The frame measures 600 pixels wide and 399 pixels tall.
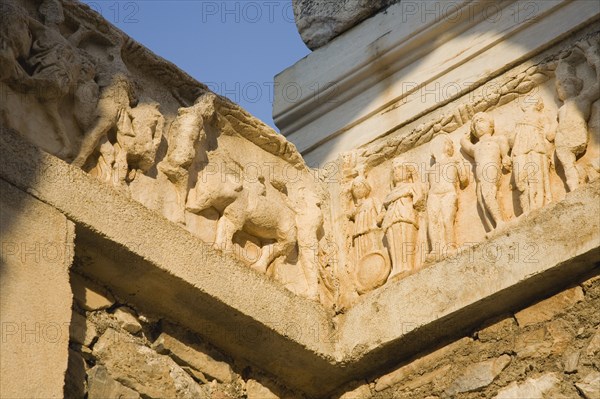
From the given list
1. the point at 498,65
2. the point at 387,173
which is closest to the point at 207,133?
the point at 387,173

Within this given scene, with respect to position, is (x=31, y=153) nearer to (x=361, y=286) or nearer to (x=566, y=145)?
(x=361, y=286)

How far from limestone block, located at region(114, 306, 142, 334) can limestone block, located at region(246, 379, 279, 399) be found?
63 cm

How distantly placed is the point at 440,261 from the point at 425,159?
28.8 inches

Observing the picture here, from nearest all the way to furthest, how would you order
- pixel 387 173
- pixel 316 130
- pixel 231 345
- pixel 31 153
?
pixel 31 153 → pixel 231 345 → pixel 387 173 → pixel 316 130

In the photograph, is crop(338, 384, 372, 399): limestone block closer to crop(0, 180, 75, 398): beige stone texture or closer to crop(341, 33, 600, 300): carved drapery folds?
crop(341, 33, 600, 300): carved drapery folds

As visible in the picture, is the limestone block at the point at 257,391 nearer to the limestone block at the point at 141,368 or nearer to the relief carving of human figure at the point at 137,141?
the limestone block at the point at 141,368

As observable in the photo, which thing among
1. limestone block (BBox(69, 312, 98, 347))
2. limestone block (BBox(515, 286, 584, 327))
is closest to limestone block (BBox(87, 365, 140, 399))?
limestone block (BBox(69, 312, 98, 347))

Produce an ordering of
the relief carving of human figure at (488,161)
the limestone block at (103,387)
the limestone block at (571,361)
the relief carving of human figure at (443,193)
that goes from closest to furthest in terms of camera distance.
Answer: the limestone block at (103,387)
the limestone block at (571,361)
the relief carving of human figure at (488,161)
the relief carving of human figure at (443,193)

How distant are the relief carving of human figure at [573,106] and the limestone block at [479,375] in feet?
2.56

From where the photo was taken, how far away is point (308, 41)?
7.00 m

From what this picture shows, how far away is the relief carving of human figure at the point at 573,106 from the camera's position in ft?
17.1

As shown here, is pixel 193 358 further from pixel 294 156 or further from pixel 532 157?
pixel 532 157

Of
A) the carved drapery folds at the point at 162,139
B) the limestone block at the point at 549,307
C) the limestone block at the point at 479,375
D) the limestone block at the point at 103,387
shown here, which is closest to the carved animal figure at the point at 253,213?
the carved drapery folds at the point at 162,139

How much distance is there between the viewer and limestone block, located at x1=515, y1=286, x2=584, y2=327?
4.96 meters
